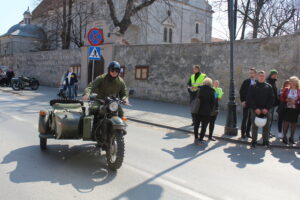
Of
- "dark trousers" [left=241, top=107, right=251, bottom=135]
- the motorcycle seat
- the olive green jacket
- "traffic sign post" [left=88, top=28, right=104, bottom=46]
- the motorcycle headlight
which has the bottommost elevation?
"dark trousers" [left=241, top=107, right=251, bottom=135]

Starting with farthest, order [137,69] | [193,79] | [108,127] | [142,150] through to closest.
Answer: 1. [137,69]
2. [193,79]
3. [142,150]
4. [108,127]

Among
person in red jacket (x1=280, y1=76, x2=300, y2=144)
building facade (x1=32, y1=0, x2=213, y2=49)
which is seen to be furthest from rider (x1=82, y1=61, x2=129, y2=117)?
building facade (x1=32, y1=0, x2=213, y2=49)

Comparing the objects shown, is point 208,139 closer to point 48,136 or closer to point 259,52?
point 48,136

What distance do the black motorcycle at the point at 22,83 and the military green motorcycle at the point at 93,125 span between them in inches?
723

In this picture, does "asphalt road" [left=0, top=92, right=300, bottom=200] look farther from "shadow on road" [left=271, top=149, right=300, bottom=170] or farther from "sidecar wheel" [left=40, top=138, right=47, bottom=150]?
"sidecar wheel" [left=40, top=138, right=47, bottom=150]

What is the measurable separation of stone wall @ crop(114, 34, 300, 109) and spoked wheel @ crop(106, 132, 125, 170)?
874 centimetres

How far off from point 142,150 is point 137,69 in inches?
481

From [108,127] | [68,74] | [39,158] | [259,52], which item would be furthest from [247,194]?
[68,74]

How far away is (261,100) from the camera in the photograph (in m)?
7.56

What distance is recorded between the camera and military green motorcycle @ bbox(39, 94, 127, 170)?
5141 millimetres

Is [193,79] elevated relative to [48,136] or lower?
elevated

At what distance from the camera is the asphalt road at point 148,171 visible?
14.1 ft

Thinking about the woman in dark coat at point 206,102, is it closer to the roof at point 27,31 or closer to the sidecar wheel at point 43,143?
the sidecar wheel at point 43,143

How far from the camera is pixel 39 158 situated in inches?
226
